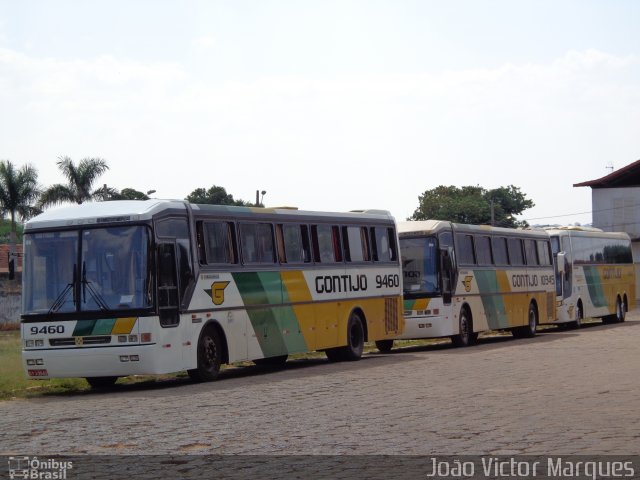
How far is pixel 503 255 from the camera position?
37.1m

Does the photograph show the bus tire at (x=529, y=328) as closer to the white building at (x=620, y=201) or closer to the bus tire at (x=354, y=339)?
the bus tire at (x=354, y=339)

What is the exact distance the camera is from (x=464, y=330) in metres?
33.1

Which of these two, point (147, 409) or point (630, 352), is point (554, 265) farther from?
point (147, 409)

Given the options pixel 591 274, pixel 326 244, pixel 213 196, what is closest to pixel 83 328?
pixel 326 244

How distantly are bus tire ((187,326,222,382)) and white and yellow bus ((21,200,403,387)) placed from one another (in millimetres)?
22

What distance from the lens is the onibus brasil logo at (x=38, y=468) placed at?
33.2ft

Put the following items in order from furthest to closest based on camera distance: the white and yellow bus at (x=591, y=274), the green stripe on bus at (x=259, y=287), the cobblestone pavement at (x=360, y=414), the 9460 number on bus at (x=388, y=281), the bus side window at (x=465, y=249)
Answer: the white and yellow bus at (x=591, y=274), the bus side window at (x=465, y=249), the 9460 number on bus at (x=388, y=281), the green stripe on bus at (x=259, y=287), the cobblestone pavement at (x=360, y=414)

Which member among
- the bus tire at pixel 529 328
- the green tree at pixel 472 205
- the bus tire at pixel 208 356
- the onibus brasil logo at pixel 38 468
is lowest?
the onibus brasil logo at pixel 38 468

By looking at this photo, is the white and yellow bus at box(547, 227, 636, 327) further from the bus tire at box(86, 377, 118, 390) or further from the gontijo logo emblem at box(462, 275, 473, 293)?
the bus tire at box(86, 377, 118, 390)

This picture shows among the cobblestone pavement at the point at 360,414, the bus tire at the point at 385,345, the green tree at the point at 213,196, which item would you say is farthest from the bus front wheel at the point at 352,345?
the green tree at the point at 213,196

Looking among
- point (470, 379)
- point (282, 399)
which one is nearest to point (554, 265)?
point (470, 379)

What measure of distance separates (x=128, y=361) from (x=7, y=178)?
6744cm

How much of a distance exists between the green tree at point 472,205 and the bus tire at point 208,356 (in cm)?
9686

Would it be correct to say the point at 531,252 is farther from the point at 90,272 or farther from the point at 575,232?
the point at 90,272
